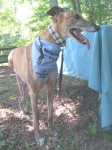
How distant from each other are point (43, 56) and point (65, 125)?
1390mm

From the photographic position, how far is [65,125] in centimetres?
383

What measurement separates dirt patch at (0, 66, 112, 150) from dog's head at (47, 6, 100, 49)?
145 centimetres

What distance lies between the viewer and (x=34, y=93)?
3357mm

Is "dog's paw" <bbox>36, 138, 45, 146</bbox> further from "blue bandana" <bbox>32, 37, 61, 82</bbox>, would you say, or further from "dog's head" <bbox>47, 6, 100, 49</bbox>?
"dog's head" <bbox>47, 6, 100, 49</bbox>

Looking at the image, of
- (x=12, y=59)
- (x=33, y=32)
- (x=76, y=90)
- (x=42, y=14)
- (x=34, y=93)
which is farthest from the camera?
(x=33, y=32)

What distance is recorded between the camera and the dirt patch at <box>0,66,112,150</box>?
319 cm

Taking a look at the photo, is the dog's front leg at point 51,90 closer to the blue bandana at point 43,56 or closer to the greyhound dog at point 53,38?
the greyhound dog at point 53,38

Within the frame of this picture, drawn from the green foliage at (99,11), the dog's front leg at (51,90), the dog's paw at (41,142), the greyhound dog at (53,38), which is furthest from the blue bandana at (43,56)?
the green foliage at (99,11)

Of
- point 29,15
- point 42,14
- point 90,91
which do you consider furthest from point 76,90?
point 29,15

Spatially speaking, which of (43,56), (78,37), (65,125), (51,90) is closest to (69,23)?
(78,37)

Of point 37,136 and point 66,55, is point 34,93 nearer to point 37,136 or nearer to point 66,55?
point 37,136

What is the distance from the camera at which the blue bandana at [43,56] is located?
10.3 ft

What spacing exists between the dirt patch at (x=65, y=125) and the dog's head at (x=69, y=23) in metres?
1.45

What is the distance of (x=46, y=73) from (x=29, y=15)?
8.00 meters
